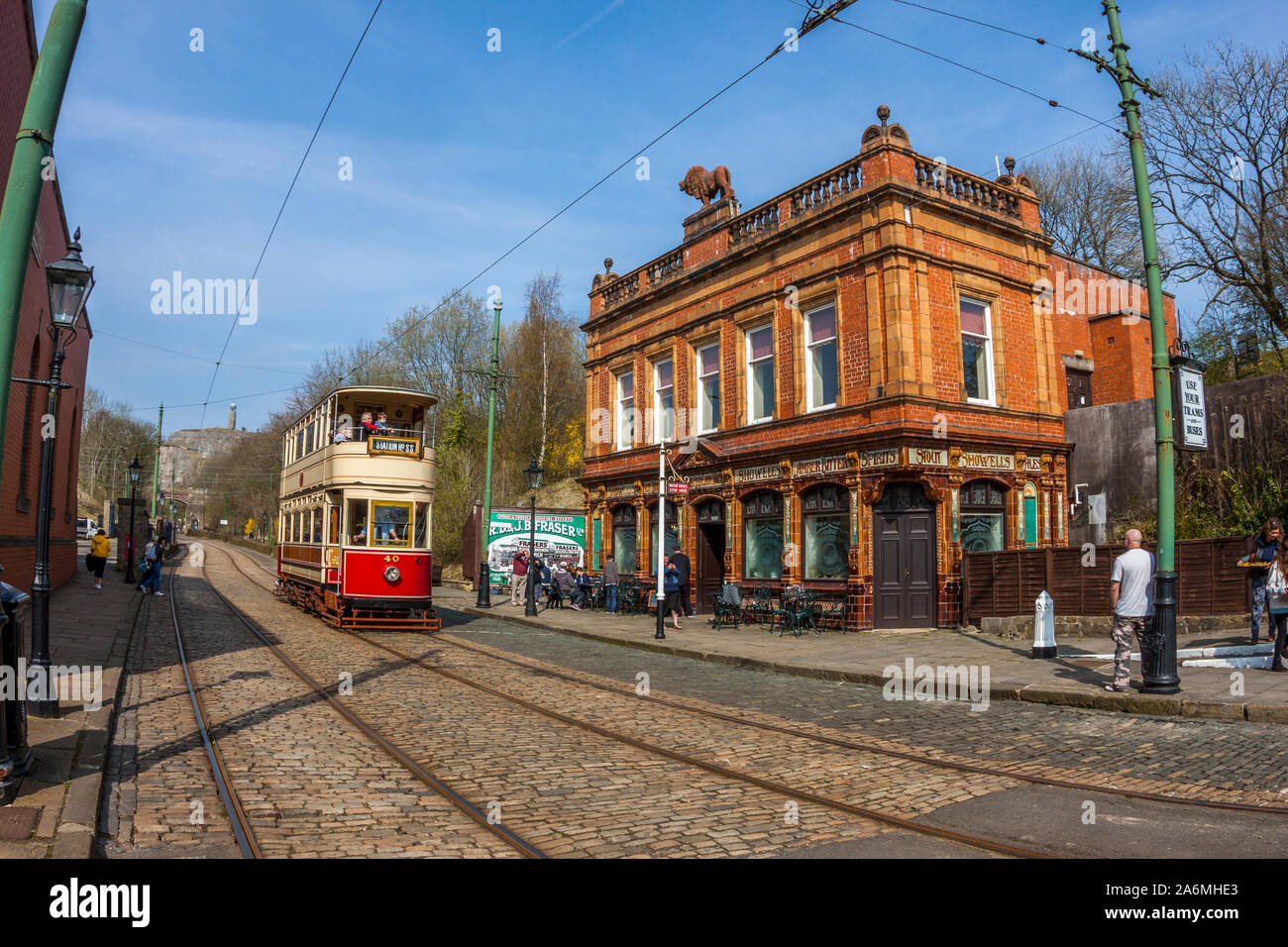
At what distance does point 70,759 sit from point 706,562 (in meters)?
17.5

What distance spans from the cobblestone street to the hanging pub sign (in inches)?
136

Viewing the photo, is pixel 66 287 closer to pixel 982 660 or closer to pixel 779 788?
pixel 779 788

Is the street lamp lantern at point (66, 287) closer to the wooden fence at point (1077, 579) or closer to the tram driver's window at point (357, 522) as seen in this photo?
the tram driver's window at point (357, 522)

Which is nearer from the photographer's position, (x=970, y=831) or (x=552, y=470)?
(x=970, y=831)

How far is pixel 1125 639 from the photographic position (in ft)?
33.3

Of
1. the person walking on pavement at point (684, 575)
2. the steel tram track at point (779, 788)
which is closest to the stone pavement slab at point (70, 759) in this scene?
the steel tram track at point (779, 788)

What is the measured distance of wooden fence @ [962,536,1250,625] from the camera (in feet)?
47.9

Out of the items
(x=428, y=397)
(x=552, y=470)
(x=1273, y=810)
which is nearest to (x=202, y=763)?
(x=1273, y=810)

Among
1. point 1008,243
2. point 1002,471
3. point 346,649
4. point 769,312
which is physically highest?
point 1008,243

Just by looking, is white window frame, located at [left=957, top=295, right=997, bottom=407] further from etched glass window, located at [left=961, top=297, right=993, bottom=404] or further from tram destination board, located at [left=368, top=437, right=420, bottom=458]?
tram destination board, located at [left=368, top=437, right=420, bottom=458]

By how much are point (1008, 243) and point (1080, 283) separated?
13.6 feet
